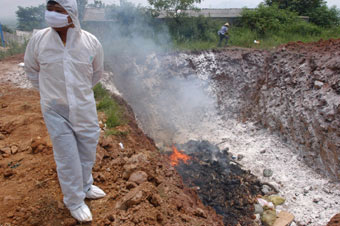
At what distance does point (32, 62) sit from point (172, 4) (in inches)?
378

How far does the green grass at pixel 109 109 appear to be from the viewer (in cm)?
486

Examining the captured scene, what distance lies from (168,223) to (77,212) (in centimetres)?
98

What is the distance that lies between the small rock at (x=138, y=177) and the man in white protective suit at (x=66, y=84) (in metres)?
0.84

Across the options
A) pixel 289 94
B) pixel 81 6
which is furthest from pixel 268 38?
pixel 81 6

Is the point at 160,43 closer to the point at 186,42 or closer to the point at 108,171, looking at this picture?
the point at 186,42

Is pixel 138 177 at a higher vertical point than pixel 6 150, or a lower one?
lower

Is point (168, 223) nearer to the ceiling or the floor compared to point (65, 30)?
nearer to the floor

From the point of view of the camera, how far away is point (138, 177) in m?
2.99

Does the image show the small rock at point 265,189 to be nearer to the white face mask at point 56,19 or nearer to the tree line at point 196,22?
the white face mask at point 56,19

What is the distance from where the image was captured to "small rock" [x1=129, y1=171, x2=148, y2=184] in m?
2.96

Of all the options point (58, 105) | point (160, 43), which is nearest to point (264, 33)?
point (160, 43)

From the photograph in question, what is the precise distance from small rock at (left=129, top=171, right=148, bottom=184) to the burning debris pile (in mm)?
2340

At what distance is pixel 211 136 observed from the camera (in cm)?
782

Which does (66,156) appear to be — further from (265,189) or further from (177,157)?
(265,189)
